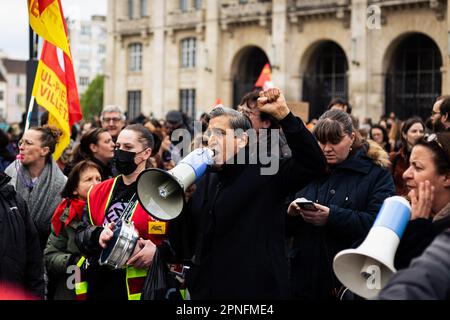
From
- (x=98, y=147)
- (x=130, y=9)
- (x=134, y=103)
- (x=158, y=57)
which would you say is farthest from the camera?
(x=130, y=9)

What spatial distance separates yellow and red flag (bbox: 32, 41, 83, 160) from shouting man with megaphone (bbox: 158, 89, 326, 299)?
4.83 meters

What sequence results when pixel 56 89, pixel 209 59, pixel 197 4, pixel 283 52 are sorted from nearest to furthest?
pixel 56 89
pixel 283 52
pixel 209 59
pixel 197 4

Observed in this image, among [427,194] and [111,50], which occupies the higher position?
[111,50]

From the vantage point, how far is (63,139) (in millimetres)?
9070

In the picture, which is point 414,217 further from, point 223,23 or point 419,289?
point 223,23

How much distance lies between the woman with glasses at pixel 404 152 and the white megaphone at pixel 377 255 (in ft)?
16.3

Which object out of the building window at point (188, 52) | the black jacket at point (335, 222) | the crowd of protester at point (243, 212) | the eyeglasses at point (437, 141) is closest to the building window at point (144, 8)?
the building window at point (188, 52)

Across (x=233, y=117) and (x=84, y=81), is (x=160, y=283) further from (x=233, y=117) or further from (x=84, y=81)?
(x=84, y=81)

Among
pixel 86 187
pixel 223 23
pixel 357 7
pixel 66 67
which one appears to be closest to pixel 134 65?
pixel 223 23

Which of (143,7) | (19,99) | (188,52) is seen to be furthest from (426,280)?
(19,99)

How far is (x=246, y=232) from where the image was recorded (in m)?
4.45

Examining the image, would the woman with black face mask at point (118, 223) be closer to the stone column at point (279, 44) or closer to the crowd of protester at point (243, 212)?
the crowd of protester at point (243, 212)

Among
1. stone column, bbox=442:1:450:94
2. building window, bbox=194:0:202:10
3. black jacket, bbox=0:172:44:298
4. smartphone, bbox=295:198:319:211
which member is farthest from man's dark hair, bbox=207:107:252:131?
building window, bbox=194:0:202:10

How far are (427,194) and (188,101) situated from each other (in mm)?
38658
